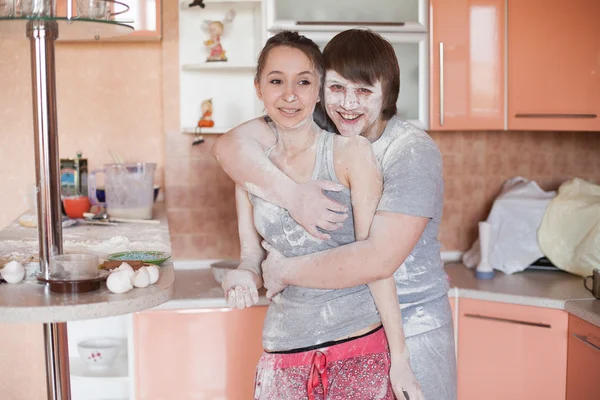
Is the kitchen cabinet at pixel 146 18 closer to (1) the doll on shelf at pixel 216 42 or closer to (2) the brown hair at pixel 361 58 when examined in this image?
(1) the doll on shelf at pixel 216 42

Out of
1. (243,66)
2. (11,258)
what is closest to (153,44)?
(243,66)

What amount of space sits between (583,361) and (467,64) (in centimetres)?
122

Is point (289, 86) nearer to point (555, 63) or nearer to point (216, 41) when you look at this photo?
point (216, 41)

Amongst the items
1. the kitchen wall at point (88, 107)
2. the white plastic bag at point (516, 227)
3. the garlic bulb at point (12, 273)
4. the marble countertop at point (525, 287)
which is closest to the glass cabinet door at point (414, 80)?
the white plastic bag at point (516, 227)

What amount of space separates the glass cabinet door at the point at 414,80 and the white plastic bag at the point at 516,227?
0.54 m

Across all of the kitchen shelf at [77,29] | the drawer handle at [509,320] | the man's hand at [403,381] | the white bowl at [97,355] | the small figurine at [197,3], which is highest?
the small figurine at [197,3]

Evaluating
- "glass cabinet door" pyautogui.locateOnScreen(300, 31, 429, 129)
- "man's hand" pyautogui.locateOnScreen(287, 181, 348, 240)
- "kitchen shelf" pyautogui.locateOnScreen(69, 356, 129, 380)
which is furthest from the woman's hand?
"glass cabinet door" pyautogui.locateOnScreen(300, 31, 429, 129)

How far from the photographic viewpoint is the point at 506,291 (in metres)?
2.88

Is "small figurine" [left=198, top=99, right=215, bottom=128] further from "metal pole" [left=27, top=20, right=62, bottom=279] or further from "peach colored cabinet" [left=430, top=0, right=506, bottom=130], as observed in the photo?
"metal pole" [left=27, top=20, right=62, bottom=279]

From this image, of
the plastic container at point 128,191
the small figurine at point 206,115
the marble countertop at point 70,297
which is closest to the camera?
the marble countertop at point 70,297

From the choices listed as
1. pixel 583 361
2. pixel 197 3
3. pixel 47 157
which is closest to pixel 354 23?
pixel 197 3

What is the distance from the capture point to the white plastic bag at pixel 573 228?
118 inches

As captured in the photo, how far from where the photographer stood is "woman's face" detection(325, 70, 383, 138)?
157 centimetres

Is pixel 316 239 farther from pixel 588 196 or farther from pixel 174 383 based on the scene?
pixel 588 196
